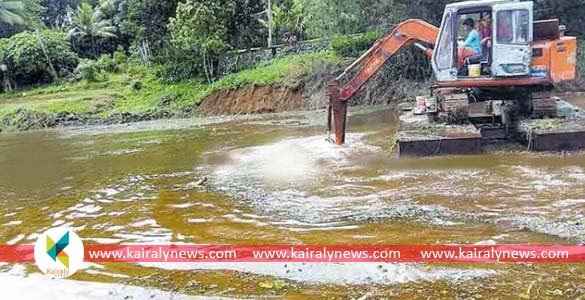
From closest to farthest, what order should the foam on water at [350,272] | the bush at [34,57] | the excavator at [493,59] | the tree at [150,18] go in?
1. the foam on water at [350,272]
2. the excavator at [493,59]
3. the tree at [150,18]
4. the bush at [34,57]

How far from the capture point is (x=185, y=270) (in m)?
5.28

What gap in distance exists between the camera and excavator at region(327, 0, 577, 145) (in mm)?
10359

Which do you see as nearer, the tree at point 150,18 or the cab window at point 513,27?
the cab window at point 513,27

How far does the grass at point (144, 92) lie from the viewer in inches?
1000

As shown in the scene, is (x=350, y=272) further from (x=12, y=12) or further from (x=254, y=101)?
(x=12, y=12)

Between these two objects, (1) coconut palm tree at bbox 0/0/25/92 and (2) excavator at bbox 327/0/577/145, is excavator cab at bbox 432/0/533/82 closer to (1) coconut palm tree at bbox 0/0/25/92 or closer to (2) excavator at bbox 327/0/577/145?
(2) excavator at bbox 327/0/577/145

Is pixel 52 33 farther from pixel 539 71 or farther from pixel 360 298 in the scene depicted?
pixel 360 298

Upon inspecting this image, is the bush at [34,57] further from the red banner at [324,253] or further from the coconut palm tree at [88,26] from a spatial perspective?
the red banner at [324,253]

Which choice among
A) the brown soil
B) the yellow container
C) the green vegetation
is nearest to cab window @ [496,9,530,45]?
the yellow container

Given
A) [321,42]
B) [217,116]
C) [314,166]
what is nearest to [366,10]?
[321,42]

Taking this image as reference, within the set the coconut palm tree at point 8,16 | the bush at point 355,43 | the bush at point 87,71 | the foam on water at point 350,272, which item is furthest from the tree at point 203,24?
the foam on water at point 350,272

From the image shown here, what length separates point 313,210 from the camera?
696 centimetres

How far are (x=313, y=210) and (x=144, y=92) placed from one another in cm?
2397

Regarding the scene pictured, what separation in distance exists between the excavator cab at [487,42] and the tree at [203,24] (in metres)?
18.0
